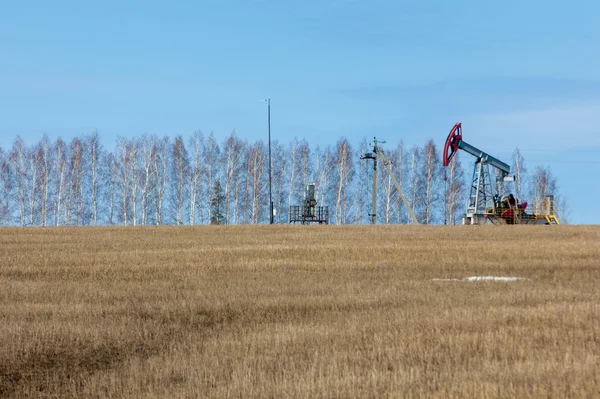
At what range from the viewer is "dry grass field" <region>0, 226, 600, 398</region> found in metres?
10.4

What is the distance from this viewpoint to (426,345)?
42.0ft

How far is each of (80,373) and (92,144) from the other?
61.9 m

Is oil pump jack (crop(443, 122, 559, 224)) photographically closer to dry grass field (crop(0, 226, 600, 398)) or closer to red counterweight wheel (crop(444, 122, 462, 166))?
red counterweight wheel (crop(444, 122, 462, 166))

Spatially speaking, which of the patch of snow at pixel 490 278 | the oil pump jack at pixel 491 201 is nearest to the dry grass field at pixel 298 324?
the patch of snow at pixel 490 278

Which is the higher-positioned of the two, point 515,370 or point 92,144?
point 92,144

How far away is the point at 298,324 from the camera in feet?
50.8

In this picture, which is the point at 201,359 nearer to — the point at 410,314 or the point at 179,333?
the point at 179,333

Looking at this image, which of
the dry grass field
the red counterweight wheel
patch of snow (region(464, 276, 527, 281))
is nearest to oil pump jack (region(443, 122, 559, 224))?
the red counterweight wheel

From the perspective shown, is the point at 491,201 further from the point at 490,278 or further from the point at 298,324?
the point at 298,324

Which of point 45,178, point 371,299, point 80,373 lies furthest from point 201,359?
point 45,178

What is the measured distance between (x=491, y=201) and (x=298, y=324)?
5319cm

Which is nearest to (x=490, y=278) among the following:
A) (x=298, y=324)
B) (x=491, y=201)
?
(x=298, y=324)

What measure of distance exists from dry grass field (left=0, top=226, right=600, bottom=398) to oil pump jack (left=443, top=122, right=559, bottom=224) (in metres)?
29.9

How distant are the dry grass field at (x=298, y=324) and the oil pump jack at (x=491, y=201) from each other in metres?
29.9
